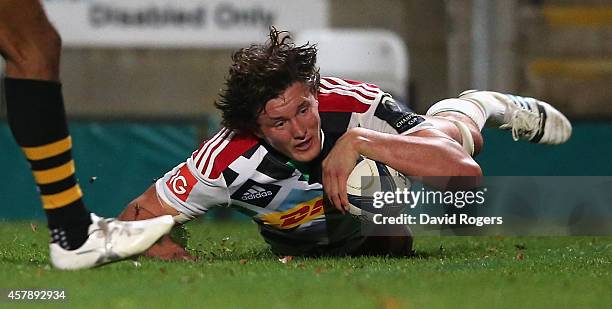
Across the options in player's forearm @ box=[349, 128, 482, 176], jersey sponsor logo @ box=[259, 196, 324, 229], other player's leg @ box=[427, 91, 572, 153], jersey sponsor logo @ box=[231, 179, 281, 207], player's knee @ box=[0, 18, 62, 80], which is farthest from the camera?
other player's leg @ box=[427, 91, 572, 153]

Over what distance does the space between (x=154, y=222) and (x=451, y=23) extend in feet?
30.2

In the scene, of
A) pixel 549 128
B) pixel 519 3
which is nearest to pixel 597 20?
pixel 519 3

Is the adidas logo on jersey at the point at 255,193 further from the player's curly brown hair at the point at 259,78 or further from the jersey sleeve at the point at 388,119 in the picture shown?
the jersey sleeve at the point at 388,119

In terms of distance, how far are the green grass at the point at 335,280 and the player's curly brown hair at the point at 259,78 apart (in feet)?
2.13

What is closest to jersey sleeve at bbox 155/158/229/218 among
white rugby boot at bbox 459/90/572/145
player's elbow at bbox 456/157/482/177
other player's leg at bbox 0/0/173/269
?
other player's leg at bbox 0/0/173/269

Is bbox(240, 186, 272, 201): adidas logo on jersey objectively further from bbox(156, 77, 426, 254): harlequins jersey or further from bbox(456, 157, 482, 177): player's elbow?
bbox(456, 157, 482, 177): player's elbow

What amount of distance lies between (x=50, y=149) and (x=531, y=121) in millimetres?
3505

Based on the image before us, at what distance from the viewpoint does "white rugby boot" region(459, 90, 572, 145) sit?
25.5ft

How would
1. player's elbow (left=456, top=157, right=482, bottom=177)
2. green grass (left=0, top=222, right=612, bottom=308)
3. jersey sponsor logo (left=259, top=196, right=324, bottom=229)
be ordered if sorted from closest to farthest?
green grass (left=0, top=222, right=612, bottom=308) < player's elbow (left=456, top=157, right=482, bottom=177) < jersey sponsor logo (left=259, top=196, right=324, bottom=229)

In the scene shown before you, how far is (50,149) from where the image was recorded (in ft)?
16.9

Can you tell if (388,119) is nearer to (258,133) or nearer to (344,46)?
(258,133)

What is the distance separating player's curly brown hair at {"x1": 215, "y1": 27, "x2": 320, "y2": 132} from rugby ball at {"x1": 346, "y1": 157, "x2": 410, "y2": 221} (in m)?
0.43

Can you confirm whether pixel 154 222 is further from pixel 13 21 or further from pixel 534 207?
pixel 534 207

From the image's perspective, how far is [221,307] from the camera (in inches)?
175
